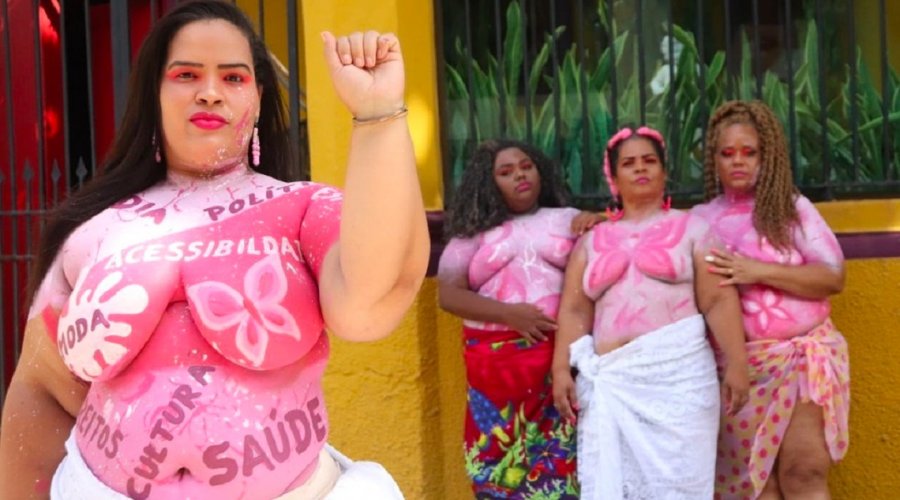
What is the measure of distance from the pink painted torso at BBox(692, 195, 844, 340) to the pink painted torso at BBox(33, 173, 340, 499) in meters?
2.93

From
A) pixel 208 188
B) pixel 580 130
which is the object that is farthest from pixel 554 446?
pixel 208 188

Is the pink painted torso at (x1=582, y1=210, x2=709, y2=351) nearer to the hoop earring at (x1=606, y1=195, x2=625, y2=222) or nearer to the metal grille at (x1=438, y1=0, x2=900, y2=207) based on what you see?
the hoop earring at (x1=606, y1=195, x2=625, y2=222)

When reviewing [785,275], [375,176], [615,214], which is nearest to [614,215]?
[615,214]

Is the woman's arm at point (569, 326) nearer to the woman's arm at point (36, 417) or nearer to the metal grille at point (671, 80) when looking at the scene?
the metal grille at point (671, 80)

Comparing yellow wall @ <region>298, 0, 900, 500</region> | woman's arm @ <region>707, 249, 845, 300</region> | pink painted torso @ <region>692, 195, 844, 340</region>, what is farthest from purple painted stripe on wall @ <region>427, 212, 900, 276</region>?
woman's arm @ <region>707, 249, 845, 300</region>

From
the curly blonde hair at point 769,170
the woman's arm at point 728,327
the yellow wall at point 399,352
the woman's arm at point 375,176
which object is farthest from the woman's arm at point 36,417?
the yellow wall at point 399,352

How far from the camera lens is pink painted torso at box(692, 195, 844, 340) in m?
4.59

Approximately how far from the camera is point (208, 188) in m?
2.07

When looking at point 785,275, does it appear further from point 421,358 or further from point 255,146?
point 255,146

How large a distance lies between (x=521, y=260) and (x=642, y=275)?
54 cm

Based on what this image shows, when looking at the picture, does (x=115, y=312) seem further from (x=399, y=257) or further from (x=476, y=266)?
(x=476, y=266)

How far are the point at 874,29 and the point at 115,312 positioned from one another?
4445 mm

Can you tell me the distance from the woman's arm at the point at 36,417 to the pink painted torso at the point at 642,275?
2.79 meters

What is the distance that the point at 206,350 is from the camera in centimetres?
193
